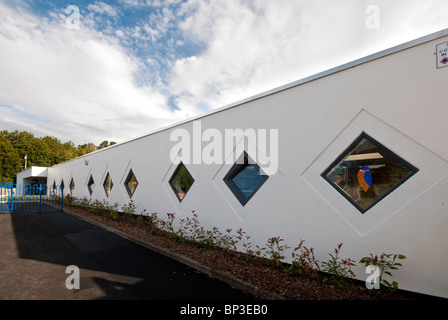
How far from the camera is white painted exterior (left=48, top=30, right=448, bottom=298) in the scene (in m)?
2.82

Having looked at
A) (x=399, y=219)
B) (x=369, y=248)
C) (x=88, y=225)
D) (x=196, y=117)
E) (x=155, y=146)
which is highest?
(x=196, y=117)

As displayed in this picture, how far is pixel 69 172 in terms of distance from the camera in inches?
674

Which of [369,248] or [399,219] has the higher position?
[399,219]

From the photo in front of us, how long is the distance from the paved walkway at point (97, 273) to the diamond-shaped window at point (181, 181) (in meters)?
1.91

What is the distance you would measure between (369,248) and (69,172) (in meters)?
20.5

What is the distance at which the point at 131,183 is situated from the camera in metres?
9.19

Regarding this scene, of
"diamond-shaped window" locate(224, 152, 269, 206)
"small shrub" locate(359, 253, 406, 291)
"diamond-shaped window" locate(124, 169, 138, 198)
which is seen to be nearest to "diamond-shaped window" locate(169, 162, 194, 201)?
"diamond-shaped window" locate(224, 152, 269, 206)

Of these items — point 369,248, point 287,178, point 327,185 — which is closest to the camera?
point 369,248

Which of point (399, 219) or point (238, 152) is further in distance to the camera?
point (238, 152)

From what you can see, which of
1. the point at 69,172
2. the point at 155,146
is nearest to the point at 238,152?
the point at 155,146

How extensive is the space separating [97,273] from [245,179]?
11.7 ft

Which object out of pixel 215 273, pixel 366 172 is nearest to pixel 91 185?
pixel 215 273

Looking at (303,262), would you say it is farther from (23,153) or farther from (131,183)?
(23,153)
